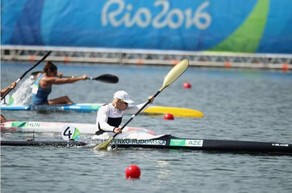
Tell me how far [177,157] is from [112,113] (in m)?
2.38

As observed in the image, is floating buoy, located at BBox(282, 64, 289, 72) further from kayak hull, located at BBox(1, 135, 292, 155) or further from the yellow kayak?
kayak hull, located at BBox(1, 135, 292, 155)

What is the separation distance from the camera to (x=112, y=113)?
24359 mm

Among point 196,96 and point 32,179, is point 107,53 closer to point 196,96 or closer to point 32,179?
point 196,96

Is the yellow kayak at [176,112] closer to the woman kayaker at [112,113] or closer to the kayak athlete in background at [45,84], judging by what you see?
the kayak athlete in background at [45,84]

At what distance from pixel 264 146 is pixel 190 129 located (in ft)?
18.8

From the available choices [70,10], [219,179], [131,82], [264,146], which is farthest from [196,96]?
[219,179]

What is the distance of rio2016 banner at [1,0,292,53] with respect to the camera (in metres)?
52.8

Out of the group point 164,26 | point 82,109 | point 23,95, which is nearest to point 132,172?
point 82,109

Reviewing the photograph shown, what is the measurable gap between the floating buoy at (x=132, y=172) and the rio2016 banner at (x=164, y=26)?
33.3 metres

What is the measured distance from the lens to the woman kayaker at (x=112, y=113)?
24.0m

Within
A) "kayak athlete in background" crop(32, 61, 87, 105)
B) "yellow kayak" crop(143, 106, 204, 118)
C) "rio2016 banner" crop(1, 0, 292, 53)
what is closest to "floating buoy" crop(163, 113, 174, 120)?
"yellow kayak" crop(143, 106, 204, 118)

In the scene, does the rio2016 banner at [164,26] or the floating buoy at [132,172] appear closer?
the floating buoy at [132,172]

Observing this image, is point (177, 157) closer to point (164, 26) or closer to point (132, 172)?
point (132, 172)

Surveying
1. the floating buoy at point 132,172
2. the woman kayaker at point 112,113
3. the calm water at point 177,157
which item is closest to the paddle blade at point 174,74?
the woman kayaker at point 112,113
